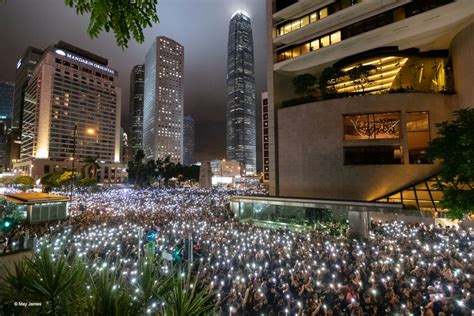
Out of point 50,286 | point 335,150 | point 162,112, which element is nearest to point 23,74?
point 162,112

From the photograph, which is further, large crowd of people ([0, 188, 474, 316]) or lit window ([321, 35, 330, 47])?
lit window ([321, 35, 330, 47])

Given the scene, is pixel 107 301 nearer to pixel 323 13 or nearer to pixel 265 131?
pixel 323 13

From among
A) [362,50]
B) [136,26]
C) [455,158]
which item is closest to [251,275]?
[136,26]

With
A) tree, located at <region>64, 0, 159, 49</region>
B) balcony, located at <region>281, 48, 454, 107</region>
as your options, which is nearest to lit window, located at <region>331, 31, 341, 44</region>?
balcony, located at <region>281, 48, 454, 107</region>

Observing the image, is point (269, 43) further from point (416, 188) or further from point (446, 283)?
point (446, 283)

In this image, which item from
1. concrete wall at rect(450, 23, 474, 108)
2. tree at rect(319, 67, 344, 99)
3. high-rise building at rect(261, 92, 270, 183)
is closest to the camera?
concrete wall at rect(450, 23, 474, 108)

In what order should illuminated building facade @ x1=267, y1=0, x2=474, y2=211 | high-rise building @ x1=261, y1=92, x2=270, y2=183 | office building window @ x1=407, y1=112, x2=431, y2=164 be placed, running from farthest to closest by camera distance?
1. high-rise building @ x1=261, y1=92, x2=270, y2=183
2. office building window @ x1=407, y1=112, x2=431, y2=164
3. illuminated building facade @ x1=267, y1=0, x2=474, y2=211

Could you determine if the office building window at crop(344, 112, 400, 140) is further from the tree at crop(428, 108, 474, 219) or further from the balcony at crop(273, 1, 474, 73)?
the tree at crop(428, 108, 474, 219)
